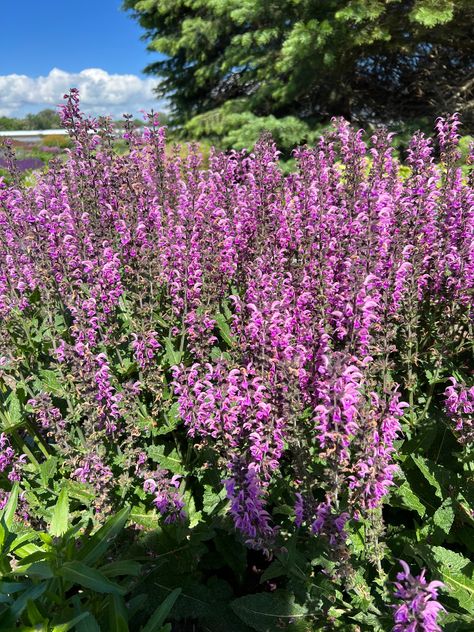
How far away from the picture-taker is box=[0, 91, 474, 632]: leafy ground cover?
92.0 inches

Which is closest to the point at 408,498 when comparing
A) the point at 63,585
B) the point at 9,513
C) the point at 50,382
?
the point at 63,585

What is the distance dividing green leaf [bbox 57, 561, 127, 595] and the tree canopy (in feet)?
36.2

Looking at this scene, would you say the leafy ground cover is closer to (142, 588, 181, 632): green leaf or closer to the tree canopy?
(142, 588, 181, 632): green leaf

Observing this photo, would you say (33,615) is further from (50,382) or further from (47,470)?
(50,382)

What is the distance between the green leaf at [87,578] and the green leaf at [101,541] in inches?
5.5

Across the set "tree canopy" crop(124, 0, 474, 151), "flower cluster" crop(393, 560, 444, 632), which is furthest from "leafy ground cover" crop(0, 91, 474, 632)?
"tree canopy" crop(124, 0, 474, 151)

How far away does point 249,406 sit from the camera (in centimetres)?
262

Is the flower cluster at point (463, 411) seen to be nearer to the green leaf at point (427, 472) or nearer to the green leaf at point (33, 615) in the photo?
the green leaf at point (427, 472)

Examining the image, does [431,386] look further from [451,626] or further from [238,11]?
[238,11]

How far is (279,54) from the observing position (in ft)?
42.5

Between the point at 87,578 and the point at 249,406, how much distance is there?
1126 millimetres

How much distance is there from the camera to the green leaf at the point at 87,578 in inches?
89.9

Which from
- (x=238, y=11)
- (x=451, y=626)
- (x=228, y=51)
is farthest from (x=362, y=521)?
(x=228, y=51)

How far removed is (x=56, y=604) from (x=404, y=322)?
106 inches
